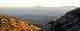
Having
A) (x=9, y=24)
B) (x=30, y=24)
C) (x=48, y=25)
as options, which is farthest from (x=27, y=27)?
(x=48, y=25)

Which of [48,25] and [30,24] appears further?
[30,24]

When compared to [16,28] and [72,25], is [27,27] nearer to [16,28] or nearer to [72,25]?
[16,28]

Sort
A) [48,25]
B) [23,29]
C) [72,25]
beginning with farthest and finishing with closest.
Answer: [23,29], [48,25], [72,25]

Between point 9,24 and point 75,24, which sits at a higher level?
point 75,24

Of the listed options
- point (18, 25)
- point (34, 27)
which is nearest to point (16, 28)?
point (18, 25)

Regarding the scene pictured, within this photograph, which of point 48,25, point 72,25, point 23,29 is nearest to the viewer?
point 72,25

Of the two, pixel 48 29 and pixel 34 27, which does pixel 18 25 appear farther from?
pixel 48 29
